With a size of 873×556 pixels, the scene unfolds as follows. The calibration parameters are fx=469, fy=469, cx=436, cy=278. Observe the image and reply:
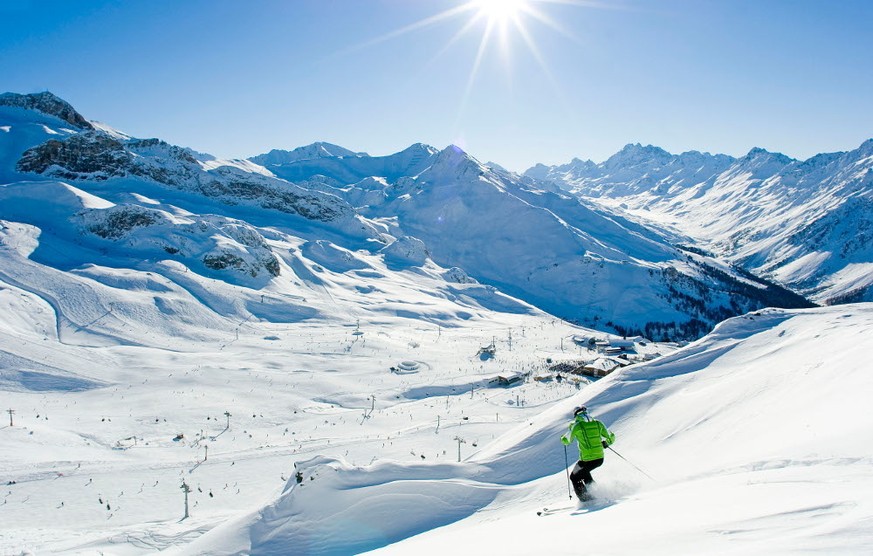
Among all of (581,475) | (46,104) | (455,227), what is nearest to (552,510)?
(581,475)

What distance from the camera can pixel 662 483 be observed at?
9188 mm

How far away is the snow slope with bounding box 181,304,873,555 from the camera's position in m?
5.41

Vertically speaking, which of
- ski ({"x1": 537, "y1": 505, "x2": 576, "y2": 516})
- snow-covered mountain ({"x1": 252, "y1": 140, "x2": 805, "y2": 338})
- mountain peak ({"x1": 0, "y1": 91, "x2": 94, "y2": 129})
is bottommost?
ski ({"x1": 537, "y1": 505, "x2": 576, "y2": 516})

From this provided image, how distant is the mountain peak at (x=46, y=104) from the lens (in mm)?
110500

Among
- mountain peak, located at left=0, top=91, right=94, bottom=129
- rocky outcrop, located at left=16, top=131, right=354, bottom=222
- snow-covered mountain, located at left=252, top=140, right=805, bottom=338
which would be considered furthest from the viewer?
snow-covered mountain, located at left=252, top=140, right=805, bottom=338

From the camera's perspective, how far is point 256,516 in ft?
34.9

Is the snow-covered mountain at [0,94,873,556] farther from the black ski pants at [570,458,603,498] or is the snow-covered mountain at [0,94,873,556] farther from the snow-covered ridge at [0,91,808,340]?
the snow-covered ridge at [0,91,808,340]

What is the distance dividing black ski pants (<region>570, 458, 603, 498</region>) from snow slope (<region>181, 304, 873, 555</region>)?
333 millimetres

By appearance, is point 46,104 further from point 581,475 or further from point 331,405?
point 581,475

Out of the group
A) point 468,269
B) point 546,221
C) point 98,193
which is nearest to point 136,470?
point 98,193

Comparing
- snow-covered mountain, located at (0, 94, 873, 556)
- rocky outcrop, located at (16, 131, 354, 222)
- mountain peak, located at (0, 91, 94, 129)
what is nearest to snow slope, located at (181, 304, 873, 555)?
snow-covered mountain, located at (0, 94, 873, 556)

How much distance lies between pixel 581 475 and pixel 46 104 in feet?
487

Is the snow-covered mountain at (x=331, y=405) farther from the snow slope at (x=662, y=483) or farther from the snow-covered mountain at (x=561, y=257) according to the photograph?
the snow-covered mountain at (x=561, y=257)

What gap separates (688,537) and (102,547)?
1412cm
